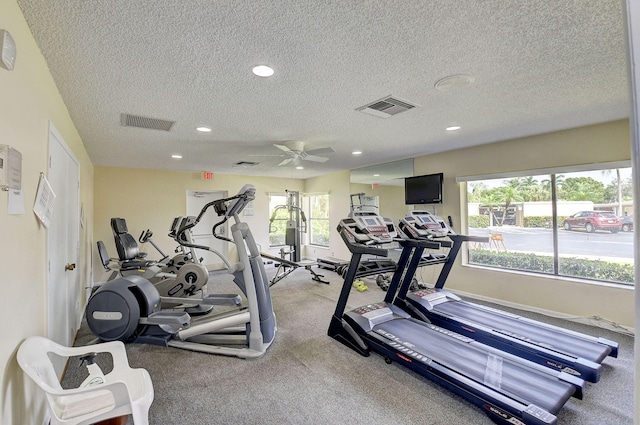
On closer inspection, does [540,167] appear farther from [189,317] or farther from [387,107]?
[189,317]

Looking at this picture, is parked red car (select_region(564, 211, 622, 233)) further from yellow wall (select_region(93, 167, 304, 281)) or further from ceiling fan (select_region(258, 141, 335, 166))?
yellow wall (select_region(93, 167, 304, 281))

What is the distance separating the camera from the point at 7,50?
124 cm

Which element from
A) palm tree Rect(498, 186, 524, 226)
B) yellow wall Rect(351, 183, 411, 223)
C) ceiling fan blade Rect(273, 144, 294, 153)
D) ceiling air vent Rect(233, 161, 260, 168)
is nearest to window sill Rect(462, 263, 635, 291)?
palm tree Rect(498, 186, 524, 226)

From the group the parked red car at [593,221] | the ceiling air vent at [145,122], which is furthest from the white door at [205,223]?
the parked red car at [593,221]

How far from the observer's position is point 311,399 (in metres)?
2.18

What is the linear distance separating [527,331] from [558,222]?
1810mm

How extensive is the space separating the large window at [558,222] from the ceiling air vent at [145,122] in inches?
171

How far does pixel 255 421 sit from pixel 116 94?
8.98 feet

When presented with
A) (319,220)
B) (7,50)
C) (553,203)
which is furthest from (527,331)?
(319,220)

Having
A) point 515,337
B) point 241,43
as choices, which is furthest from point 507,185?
point 241,43

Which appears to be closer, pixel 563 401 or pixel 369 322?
pixel 563 401

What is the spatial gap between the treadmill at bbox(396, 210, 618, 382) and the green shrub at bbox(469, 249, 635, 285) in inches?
48.5

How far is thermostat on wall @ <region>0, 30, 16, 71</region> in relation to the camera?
3.94 ft

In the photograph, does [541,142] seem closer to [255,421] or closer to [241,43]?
[241,43]
